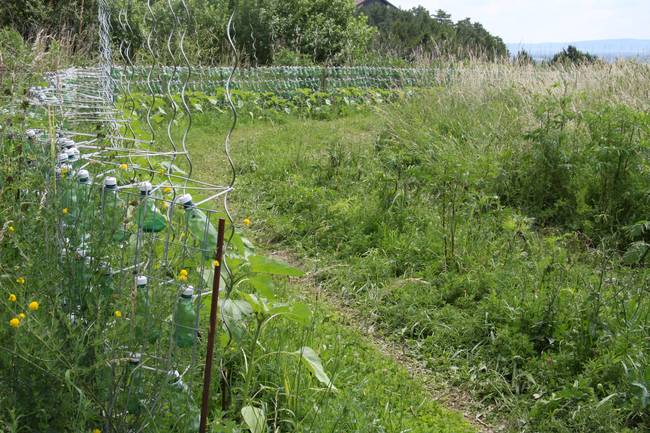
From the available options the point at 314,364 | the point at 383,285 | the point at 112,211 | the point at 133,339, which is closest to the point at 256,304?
the point at 314,364

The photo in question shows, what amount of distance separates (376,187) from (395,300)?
2.04 meters

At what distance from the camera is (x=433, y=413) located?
3498 millimetres

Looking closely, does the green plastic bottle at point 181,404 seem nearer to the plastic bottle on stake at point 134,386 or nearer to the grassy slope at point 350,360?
Answer: the plastic bottle on stake at point 134,386

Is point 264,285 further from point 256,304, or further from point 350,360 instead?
point 350,360

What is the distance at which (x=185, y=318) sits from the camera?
237 centimetres

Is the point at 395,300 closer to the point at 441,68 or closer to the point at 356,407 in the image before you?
the point at 356,407

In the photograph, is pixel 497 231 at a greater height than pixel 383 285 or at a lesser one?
greater

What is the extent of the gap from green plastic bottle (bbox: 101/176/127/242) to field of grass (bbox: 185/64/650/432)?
2.09 m

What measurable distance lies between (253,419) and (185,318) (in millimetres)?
614

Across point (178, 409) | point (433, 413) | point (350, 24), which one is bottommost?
point (433, 413)

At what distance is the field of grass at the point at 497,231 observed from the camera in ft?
12.0

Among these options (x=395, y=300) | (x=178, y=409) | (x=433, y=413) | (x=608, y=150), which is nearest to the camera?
(x=178, y=409)

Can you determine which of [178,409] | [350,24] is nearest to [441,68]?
[350,24]

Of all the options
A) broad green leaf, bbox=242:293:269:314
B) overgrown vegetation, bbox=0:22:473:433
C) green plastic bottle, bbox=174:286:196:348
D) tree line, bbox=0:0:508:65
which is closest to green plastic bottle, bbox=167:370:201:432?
overgrown vegetation, bbox=0:22:473:433
